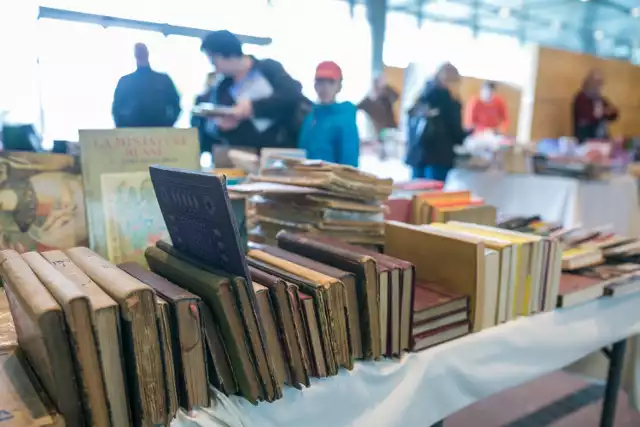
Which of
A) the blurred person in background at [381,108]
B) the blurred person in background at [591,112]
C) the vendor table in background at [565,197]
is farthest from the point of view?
the blurred person in background at [591,112]

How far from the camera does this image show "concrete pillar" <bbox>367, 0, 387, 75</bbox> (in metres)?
6.04

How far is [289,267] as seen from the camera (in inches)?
36.2

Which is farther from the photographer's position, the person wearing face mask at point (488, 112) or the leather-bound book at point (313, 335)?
the person wearing face mask at point (488, 112)

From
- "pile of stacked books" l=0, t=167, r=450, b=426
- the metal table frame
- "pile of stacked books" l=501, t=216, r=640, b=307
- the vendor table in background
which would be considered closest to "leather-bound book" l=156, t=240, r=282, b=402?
"pile of stacked books" l=0, t=167, r=450, b=426

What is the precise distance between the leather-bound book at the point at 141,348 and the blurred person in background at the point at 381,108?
11.8 feet

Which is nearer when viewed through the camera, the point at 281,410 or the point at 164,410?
the point at 164,410

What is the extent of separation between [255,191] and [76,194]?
15.5 inches

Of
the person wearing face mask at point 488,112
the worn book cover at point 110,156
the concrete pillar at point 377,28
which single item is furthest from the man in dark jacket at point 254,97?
the concrete pillar at point 377,28

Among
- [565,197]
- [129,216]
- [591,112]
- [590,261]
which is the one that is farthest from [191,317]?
[591,112]

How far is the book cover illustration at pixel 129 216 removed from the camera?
1.12 m

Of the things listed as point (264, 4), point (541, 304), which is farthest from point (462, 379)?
point (264, 4)

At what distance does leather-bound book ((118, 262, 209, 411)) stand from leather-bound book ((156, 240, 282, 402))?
0.06 metres

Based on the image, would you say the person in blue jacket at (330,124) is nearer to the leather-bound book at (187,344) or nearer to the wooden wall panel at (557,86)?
the leather-bound book at (187,344)

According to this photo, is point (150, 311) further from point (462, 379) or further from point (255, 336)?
point (462, 379)
